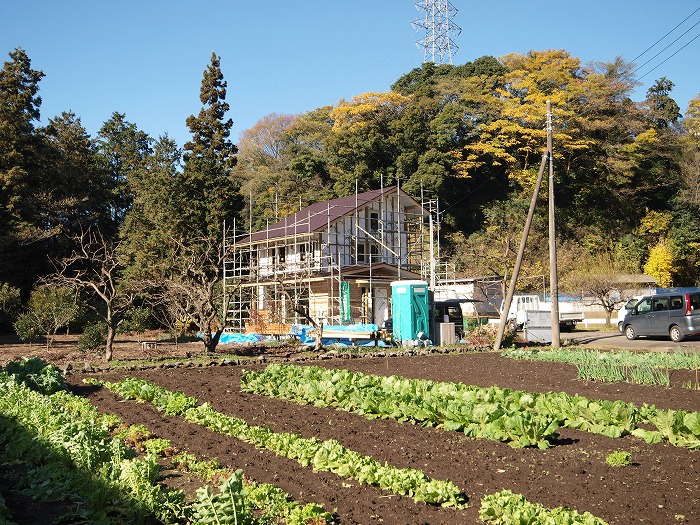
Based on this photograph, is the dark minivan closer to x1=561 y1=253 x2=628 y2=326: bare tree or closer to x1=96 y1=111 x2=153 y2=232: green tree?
x1=561 y1=253 x2=628 y2=326: bare tree

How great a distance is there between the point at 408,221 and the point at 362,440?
32089 millimetres

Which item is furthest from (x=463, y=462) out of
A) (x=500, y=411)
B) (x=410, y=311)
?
(x=410, y=311)

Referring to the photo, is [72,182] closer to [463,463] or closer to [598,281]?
[598,281]

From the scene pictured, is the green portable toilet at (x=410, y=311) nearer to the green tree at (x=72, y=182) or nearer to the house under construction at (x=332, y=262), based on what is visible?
the house under construction at (x=332, y=262)

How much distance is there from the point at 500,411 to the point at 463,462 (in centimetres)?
130

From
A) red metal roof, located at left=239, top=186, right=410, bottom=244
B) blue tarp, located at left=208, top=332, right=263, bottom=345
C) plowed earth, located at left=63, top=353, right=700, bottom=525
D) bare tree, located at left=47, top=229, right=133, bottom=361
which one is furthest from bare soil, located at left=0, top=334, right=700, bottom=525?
red metal roof, located at left=239, top=186, right=410, bottom=244

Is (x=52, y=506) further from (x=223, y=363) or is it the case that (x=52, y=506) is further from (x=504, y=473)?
→ (x=223, y=363)

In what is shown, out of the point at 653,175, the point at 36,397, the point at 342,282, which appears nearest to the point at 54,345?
the point at 342,282

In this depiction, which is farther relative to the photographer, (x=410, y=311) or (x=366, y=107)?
(x=366, y=107)

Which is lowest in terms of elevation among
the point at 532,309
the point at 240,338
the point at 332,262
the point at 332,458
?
the point at 240,338

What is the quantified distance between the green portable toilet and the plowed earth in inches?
481

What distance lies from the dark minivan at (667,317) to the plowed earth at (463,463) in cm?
1252

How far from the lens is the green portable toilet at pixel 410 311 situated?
23.8m

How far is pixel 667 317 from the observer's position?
2327cm
